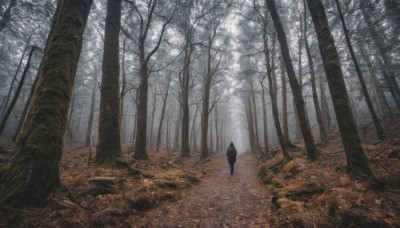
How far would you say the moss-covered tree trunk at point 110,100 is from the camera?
538cm

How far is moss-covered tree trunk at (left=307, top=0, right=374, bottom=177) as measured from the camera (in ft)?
11.8

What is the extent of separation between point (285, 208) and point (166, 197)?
2.83 m

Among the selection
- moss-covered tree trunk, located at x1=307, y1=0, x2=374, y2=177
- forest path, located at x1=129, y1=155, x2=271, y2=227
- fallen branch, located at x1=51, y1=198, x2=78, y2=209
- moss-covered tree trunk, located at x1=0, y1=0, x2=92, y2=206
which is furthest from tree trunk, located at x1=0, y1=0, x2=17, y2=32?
moss-covered tree trunk, located at x1=307, y1=0, x2=374, y2=177

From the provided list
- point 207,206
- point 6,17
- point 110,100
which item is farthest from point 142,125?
point 6,17

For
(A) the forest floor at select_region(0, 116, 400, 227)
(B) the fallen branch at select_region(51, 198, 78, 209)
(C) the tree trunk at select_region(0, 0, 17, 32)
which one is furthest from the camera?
(C) the tree trunk at select_region(0, 0, 17, 32)

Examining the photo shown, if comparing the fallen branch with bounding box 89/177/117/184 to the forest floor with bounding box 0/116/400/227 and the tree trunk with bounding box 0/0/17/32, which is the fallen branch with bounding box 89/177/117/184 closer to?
the forest floor with bounding box 0/116/400/227

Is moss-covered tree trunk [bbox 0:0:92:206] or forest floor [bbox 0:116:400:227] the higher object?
moss-covered tree trunk [bbox 0:0:92:206]

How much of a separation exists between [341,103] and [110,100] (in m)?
7.31

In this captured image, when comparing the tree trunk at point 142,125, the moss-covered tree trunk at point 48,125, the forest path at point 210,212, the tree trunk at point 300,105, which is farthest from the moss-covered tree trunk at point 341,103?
the tree trunk at point 142,125

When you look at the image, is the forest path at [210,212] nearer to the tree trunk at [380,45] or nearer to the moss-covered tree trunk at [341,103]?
the moss-covered tree trunk at [341,103]

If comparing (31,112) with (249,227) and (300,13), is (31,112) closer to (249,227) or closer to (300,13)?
(249,227)

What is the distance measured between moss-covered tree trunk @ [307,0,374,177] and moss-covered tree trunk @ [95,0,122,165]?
687 centimetres

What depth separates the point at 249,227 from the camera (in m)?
2.92

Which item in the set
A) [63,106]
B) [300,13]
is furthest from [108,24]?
[300,13]
